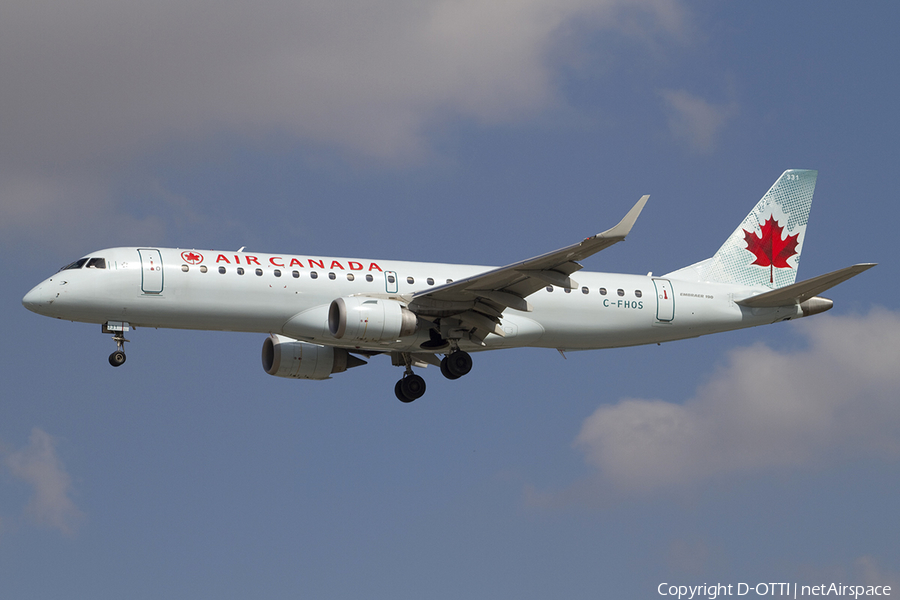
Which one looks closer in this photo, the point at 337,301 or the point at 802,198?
the point at 337,301

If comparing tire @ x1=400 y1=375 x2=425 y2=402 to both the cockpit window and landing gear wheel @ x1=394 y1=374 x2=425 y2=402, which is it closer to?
landing gear wheel @ x1=394 y1=374 x2=425 y2=402

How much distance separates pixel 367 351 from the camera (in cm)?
4122

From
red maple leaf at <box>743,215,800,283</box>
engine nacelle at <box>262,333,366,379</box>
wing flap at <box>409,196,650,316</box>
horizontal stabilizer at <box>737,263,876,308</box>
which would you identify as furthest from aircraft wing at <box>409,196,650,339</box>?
red maple leaf at <box>743,215,800,283</box>

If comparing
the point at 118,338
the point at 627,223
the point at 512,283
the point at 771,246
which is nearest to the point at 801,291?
the point at 771,246

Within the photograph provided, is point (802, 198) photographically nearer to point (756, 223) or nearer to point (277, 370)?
point (756, 223)

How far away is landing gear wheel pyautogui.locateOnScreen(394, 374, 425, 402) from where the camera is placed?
40125mm

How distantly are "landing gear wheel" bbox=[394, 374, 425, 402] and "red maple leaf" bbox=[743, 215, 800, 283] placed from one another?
523 inches

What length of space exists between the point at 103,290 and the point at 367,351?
10.1 meters

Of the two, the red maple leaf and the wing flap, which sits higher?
the red maple leaf

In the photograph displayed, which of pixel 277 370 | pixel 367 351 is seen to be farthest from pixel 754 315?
pixel 277 370

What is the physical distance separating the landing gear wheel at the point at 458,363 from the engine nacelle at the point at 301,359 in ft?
16.5

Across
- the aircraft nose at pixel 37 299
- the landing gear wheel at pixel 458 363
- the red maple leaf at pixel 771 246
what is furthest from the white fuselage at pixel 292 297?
the red maple leaf at pixel 771 246

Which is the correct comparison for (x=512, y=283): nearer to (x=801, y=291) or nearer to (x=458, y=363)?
(x=458, y=363)

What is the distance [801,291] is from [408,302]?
13378 mm
